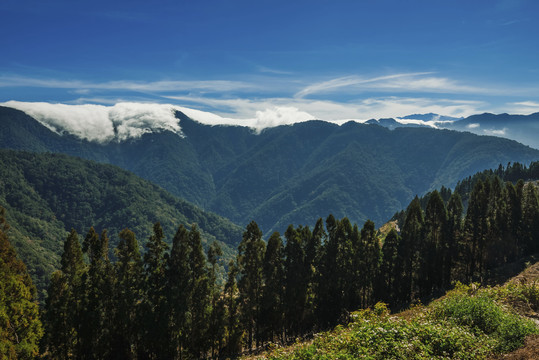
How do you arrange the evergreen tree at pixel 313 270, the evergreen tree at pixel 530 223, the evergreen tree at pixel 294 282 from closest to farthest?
the evergreen tree at pixel 294 282 < the evergreen tree at pixel 313 270 < the evergreen tree at pixel 530 223

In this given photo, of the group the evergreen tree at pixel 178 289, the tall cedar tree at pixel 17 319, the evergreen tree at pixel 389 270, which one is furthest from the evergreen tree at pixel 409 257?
the tall cedar tree at pixel 17 319

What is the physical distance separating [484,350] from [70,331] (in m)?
43.7

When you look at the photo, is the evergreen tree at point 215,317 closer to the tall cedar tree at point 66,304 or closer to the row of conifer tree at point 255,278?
the row of conifer tree at point 255,278

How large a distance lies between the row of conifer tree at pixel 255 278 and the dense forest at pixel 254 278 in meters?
0.15

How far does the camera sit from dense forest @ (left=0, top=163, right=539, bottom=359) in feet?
136

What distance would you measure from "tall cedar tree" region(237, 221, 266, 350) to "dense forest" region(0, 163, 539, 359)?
5.5 inches

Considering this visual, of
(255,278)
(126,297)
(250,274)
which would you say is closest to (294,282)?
(255,278)

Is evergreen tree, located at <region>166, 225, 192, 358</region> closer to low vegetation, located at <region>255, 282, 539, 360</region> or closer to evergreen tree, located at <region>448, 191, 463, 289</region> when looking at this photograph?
low vegetation, located at <region>255, 282, 539, 360</region>

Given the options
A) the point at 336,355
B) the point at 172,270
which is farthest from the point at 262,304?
the point at 336,355

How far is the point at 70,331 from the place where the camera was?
4131 centimetres

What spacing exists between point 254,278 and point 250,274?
810 millimetres

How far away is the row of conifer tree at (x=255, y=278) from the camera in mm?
41500

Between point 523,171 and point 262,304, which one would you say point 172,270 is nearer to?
point 262,304

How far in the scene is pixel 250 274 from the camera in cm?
4775
